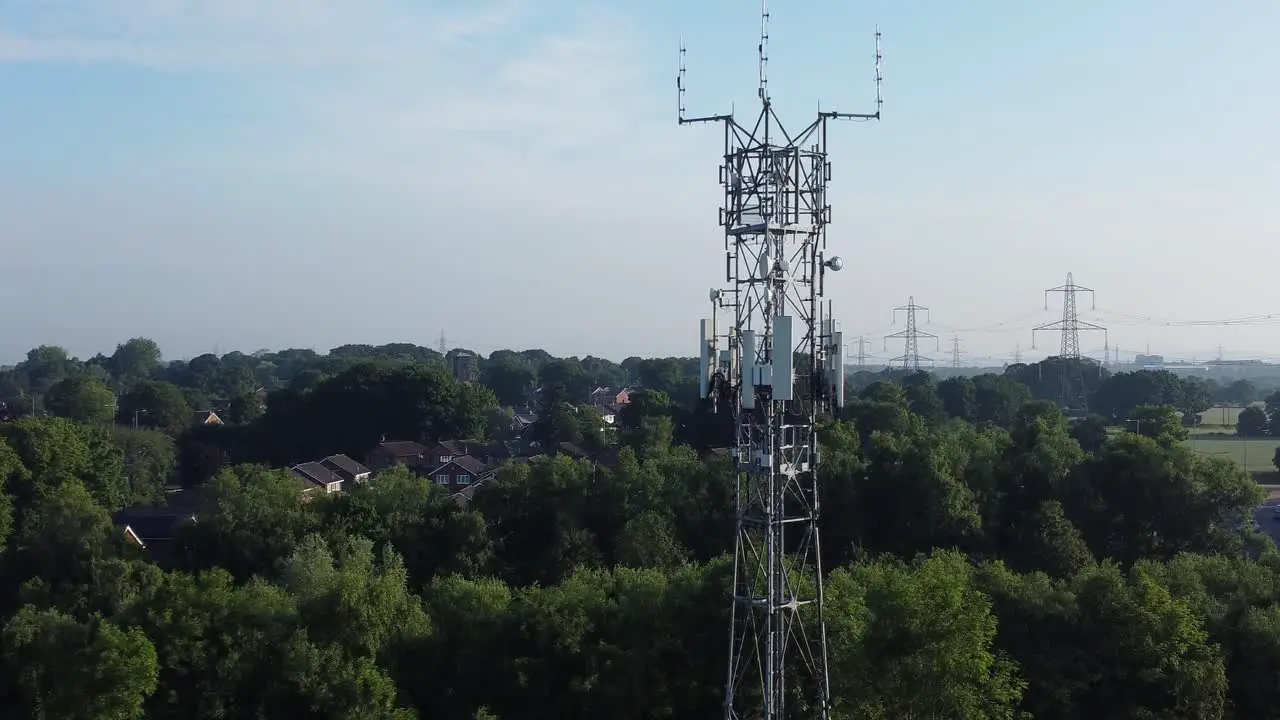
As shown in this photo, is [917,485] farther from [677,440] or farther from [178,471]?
[178,471]

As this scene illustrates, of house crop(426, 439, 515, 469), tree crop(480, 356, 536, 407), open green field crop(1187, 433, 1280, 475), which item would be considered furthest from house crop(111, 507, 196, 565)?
tree crop(480, 356, 536, 407)

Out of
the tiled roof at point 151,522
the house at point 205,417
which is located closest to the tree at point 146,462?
the tiled roof at point 151,522

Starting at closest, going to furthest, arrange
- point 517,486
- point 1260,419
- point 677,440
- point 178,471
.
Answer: point 517,486 < point 677,440 < point 178,471 < point 1260,419

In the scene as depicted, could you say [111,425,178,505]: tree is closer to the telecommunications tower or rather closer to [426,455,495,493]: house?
[426,455,495,493]: house

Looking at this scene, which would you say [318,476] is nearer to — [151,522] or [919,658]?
[151,522]

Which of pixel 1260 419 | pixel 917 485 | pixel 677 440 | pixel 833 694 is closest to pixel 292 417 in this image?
pixel 677 440
